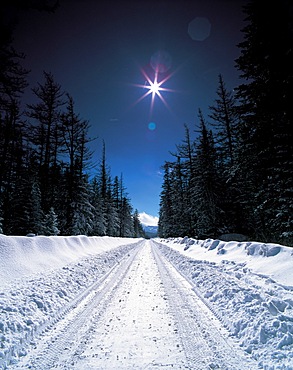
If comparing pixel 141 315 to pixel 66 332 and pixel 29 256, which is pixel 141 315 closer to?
pixel 66 332

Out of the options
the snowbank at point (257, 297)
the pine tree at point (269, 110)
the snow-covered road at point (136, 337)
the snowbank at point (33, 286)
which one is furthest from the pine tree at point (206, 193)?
the snow-covered road at point (136, 337)

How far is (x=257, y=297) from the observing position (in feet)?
12.3

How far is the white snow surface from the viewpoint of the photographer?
257 centimetres

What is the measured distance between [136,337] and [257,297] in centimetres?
240

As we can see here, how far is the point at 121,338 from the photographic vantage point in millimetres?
2994

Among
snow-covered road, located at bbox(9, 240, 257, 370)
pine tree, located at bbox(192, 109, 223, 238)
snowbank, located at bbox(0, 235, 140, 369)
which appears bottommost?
snow-covered road, located at bbox(9, 240, 257, 370)

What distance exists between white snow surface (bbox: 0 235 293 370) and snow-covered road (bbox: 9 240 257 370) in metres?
0.01

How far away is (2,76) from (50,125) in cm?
626

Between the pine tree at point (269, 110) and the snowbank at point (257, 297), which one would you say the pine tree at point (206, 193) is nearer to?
the pine tree at point (269, 110)

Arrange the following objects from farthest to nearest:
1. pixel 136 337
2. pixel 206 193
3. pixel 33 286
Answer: pixel 206 193, pixel 33 286, pixel 136 337

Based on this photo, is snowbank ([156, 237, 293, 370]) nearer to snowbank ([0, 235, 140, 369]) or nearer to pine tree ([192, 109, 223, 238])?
snowbank ([0, 235, 140, 369])

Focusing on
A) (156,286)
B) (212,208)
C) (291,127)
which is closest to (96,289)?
(156,286)

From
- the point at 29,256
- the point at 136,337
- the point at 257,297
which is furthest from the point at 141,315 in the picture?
the point at 29,256

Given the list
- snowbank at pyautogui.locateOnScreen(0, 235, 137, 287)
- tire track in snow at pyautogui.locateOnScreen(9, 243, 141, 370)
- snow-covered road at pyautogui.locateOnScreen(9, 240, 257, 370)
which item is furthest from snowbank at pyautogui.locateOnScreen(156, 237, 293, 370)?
snowbank at pyautogui.locateOnScreen(0, 235, 137, 287)
